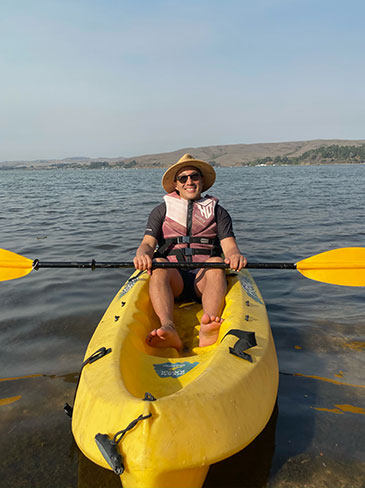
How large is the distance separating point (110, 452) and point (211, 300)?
176 centimetres

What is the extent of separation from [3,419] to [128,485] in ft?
4.75

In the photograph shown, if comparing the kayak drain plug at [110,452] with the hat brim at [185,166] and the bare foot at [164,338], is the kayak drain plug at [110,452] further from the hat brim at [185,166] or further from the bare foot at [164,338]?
the hat brim at [185,166]

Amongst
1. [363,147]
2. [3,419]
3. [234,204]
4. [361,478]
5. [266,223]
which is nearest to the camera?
[361,478]

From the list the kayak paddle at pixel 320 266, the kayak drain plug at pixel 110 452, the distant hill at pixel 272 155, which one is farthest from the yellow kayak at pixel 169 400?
the distant hill at pixel 272 155

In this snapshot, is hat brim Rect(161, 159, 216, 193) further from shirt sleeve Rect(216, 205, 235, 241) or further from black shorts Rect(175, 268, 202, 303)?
black shorts Rect(175, 268, 202, 303)

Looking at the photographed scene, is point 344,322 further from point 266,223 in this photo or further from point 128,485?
point 266,223

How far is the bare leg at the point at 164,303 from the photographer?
110 inches

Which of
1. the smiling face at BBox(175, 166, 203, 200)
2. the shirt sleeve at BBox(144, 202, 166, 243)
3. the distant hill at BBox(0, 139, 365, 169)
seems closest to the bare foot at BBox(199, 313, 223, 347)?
the shirt sleeve at BBox(144, 202, 166, 243)

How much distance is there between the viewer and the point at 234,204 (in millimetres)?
15664

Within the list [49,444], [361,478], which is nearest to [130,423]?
[49,444]

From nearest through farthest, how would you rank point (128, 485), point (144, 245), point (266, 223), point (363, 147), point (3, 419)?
point (128, 485) → point (3, 419) → point (144, 245) → point (266, 223) → point (363, 147)

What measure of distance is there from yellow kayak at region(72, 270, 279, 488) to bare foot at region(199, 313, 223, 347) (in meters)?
0.05

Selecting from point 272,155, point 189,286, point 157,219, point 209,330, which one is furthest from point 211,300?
point 272,155

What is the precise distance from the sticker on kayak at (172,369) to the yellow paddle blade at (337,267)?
186cm
